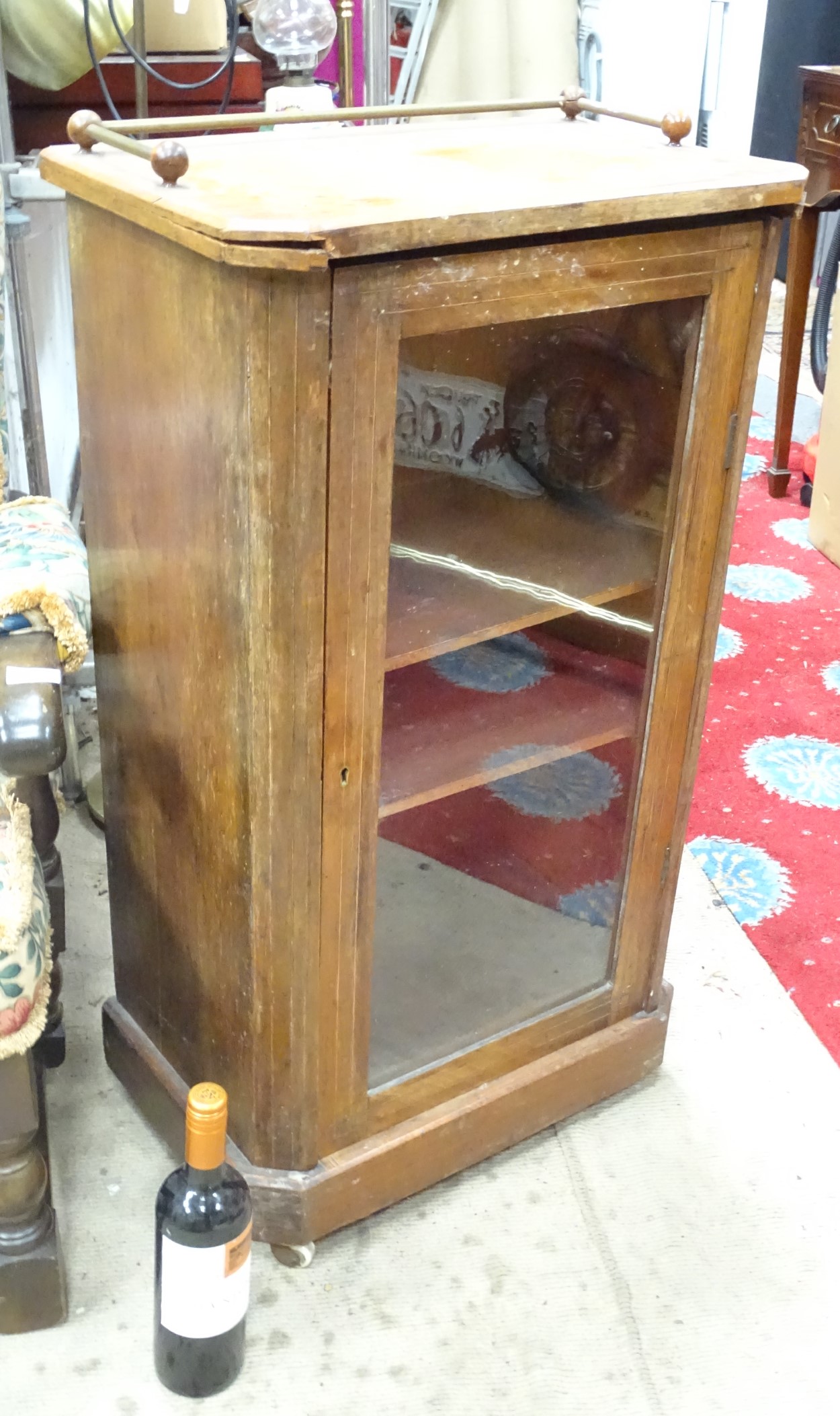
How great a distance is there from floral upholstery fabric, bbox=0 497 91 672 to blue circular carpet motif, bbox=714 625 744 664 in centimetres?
145

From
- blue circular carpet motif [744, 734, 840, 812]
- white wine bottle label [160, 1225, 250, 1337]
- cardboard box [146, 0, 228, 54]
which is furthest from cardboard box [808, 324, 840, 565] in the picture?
white wine bottle label [160, 1225, 250, 1337]

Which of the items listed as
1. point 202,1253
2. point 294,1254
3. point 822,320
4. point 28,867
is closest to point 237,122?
point 28,867

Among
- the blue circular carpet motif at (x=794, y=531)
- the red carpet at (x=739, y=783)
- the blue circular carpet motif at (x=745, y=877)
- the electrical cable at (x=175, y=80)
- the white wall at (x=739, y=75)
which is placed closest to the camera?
the red carpet at (x=739, y=783)

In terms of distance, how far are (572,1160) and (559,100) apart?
1111mm

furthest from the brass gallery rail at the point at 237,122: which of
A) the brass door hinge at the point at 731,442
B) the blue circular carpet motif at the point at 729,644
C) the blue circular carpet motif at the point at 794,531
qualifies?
the blue circular carpet motif at the point at 794,531

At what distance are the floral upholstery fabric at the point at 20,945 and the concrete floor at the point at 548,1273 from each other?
35cm

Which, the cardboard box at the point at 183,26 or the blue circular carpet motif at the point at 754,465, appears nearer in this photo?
the cardboard box at the point at 183,26

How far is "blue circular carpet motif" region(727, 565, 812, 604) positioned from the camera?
8.60 feet

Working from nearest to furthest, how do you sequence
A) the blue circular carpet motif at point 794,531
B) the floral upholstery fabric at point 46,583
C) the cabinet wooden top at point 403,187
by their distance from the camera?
1. the cabinet wooden top at point 403,187
2. the floral upholstery fabric at point 46,583
3. the blue circular carpet motif at point 794,531

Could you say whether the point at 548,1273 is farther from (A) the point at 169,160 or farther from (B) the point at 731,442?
(A) the point at 169,160

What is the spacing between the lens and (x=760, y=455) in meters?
3.25

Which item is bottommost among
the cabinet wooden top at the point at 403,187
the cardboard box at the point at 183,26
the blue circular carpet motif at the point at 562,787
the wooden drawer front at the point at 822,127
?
the blue circular carpet motif at the point at 562,787

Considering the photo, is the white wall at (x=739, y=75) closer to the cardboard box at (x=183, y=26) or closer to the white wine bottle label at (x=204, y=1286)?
the cardboard box at (x=183, y=26)

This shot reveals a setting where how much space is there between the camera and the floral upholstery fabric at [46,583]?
1.10 metres
